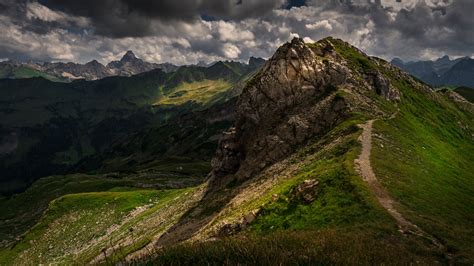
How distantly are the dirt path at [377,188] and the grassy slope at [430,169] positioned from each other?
784 mm

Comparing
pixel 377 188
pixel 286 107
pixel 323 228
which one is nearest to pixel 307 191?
pixel 377 188

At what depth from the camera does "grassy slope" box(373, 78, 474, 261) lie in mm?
31766

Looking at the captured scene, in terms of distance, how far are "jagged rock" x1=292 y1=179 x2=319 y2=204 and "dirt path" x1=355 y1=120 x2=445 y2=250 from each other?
4.88 meters

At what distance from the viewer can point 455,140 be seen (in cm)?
9225

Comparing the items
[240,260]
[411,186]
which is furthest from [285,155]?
[240,260]

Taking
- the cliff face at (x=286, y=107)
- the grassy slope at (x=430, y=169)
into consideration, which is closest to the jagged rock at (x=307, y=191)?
the grassy slope at (x=430, y=169)

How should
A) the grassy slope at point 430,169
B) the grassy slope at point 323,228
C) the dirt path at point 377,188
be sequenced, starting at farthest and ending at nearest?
the grassy slope at point 430,169 → the dirt path at point 377,188 → the grassy slope at point 323,228

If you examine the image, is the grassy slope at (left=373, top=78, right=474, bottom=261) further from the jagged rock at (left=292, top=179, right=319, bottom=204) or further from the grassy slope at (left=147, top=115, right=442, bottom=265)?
the jagged rock at (left=292, top=179, right=319, bottom=204)

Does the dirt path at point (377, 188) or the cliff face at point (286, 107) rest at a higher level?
the cliff face at point (286, 107)

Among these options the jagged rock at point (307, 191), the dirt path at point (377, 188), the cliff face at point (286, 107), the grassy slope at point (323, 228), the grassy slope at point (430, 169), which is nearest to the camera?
the grassy slope at point (323, 228)

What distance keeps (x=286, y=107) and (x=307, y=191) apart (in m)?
36.2

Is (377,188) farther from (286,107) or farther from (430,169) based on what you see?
(286,107)

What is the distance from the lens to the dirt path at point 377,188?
28.5m

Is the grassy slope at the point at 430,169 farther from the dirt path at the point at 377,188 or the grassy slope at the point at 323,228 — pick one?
the grassy slope at the point at 323,228
